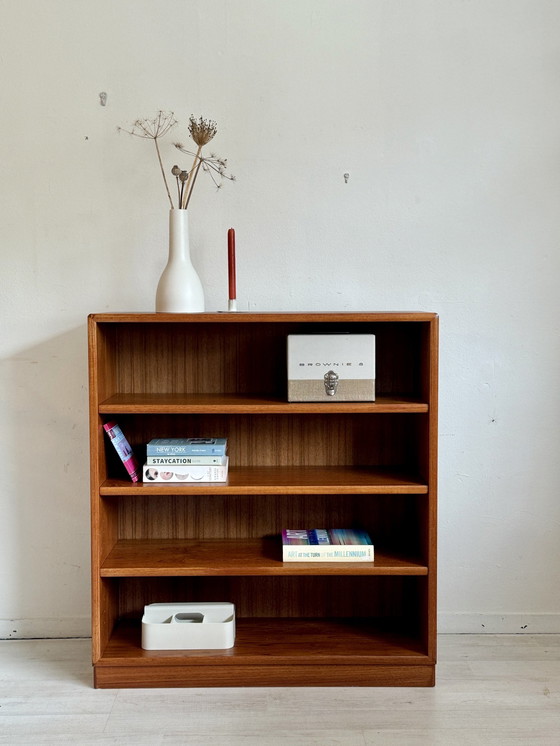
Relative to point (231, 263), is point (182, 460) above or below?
below

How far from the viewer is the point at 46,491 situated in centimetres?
250

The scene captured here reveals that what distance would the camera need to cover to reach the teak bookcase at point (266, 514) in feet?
7.22

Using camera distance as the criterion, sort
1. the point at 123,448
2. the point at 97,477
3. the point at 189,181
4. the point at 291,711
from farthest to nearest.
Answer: the point at 189,181 < the point at 123,448 < the point at 97,477 < the point at 291,711

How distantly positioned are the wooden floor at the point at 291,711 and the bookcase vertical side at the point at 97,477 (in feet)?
0.57

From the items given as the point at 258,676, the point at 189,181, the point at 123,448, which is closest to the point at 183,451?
the point at 123,448

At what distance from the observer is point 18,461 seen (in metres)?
2.50

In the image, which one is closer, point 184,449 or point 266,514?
point 184,449

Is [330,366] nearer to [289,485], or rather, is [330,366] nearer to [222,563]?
[289,485]

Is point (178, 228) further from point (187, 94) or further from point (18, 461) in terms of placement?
point (18, 461)

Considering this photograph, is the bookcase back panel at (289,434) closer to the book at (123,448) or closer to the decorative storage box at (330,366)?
the book at (123,448)

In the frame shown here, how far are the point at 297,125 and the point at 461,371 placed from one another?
0.93m

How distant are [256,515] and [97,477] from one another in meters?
0.56

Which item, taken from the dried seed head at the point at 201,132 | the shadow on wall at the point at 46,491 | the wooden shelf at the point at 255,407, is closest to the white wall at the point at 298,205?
the shadow on wall at the point at 46,491

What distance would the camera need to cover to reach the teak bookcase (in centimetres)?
220
